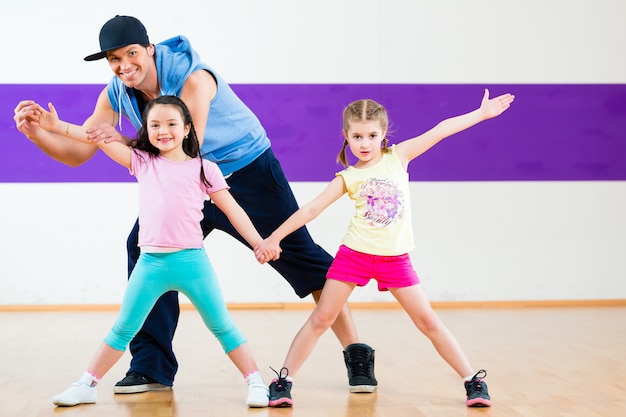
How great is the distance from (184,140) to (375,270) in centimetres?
77

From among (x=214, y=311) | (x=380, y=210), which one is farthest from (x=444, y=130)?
(x=214, y=311)

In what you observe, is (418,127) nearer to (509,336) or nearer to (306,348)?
(509,336)

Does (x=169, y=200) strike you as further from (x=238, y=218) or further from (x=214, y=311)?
(x=214, y=311)

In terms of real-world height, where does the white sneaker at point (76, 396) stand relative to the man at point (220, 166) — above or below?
below

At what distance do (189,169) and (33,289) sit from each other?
3.17m

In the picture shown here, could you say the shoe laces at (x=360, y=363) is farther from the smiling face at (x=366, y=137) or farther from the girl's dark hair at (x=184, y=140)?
the girl's dark hair at (x=184, y=140)

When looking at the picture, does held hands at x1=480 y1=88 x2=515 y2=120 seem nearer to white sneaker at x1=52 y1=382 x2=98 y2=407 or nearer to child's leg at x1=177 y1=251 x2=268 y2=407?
child's leg at x1=177 y1=251 x2=268 y2=407

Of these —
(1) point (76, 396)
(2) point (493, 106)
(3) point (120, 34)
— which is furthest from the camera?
(2) point (493, 106)

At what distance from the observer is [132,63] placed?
2.94m

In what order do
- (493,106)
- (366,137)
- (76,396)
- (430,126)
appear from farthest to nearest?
(430,126) → (493,106) → (366,137) → (76,396)

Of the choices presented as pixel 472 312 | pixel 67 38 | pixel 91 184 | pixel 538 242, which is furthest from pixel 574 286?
pixel 67 38

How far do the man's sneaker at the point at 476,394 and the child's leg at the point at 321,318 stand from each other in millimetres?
501

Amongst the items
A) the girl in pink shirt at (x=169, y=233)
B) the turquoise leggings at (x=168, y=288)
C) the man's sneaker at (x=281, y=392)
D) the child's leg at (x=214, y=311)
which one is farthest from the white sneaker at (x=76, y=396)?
the man's sneaker at (x=281, y=392)

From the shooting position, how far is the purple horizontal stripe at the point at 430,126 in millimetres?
5754
